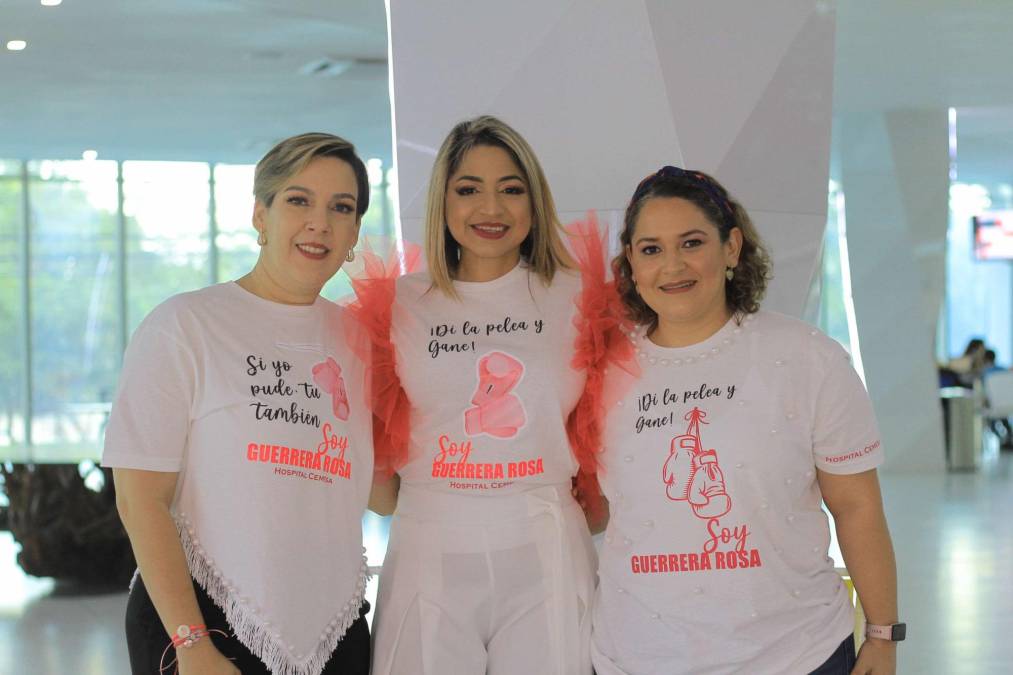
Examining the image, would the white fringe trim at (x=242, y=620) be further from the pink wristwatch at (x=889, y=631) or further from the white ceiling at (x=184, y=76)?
the white ceiling at (x=184, y=76)

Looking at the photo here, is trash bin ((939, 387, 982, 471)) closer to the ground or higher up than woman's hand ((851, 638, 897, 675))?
closer to the ground

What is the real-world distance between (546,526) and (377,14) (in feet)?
21.6

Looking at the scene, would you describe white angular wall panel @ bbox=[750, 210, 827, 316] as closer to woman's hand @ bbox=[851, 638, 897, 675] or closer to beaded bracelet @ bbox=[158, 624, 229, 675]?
woman's hand @ bbox=[851, 638, 897, 675]

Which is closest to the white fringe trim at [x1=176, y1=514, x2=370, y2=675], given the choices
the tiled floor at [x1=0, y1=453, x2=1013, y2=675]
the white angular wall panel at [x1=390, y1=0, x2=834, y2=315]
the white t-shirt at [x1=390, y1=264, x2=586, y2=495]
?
the white t-shirt at [x1=390, y1=264, x2=586, y2=495]

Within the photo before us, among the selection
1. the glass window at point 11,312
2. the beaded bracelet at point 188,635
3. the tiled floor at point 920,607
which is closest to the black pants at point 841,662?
the beaded bracelet at point 188,635

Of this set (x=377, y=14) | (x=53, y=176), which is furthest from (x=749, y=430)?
(x=53, y=176)

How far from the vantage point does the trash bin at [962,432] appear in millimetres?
13430

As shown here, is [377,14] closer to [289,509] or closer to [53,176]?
[289,509]

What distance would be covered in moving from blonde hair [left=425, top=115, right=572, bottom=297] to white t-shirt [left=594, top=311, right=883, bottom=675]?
0.52m

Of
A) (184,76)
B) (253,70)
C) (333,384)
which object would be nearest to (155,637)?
(333,384)

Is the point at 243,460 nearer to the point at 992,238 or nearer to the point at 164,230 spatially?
the point at 164,230

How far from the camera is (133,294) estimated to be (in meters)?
18.2

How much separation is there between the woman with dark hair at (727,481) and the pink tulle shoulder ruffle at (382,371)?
532mm

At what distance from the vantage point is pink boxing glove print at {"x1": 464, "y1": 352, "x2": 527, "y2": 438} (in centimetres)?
262
